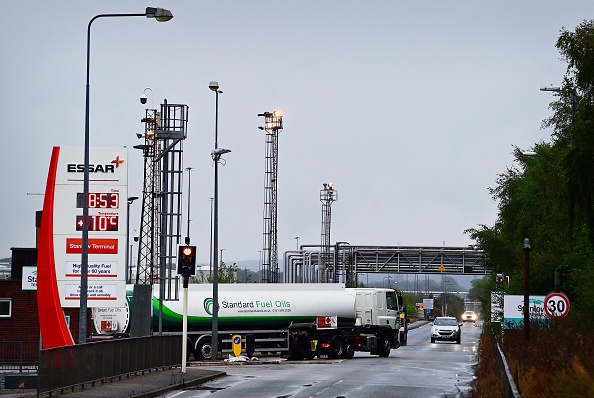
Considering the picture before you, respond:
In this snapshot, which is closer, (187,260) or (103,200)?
(187,260)

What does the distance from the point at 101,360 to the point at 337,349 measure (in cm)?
2364

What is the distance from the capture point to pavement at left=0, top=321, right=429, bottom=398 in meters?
25.2

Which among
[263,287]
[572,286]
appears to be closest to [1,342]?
[263,287]

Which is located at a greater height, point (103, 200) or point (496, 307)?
point (103, 200)

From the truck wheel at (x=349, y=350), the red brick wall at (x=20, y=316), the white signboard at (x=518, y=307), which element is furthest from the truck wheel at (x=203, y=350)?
the white signboard at (x=518, y=307)

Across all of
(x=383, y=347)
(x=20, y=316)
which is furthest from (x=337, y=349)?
(x=20, y=316)

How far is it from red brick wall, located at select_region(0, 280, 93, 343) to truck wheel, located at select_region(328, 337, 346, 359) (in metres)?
10.4

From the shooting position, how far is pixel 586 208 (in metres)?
24.3

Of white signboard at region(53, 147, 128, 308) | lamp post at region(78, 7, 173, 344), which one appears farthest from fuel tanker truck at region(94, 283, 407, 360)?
lamp post at region(78, 7, 173, 344)

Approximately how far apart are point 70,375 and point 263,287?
2572cm

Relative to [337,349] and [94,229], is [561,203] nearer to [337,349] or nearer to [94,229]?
[94,229]

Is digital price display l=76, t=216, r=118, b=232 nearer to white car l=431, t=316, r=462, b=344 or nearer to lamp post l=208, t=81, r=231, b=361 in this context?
lamp post l=208, t=81, r=231, b=361

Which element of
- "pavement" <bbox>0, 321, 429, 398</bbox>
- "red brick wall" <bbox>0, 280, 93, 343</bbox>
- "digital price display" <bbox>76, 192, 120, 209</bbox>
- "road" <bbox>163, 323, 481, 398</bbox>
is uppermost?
"digital price display" <bbox>76, 192, 120, 209</bbox>

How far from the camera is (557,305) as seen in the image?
32.2m
